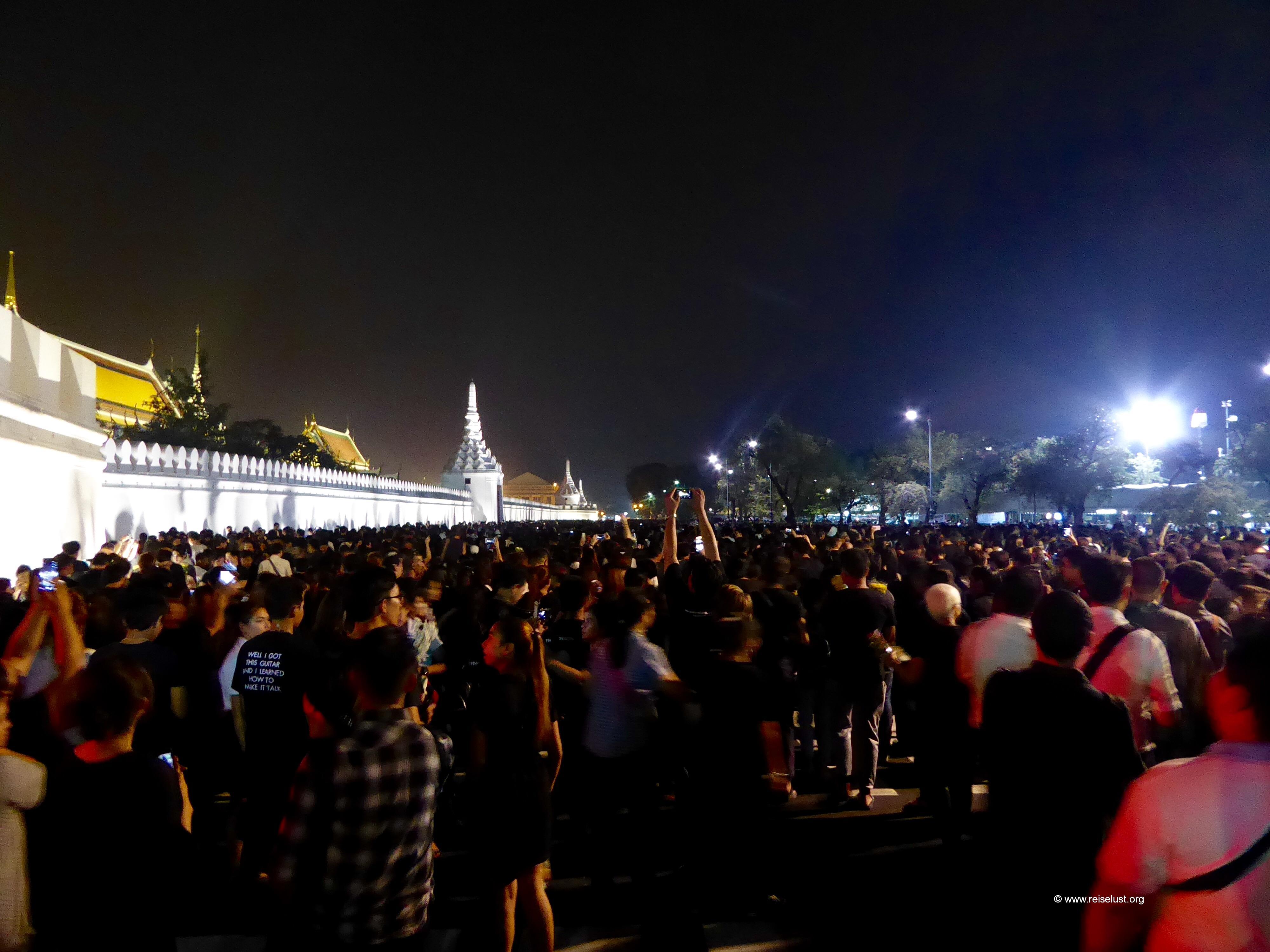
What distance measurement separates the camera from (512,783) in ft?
12.0

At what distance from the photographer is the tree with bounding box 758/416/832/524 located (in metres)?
60.0

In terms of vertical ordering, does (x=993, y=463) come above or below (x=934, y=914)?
above

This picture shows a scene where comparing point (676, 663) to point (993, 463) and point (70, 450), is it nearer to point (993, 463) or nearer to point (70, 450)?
point (70, 450)

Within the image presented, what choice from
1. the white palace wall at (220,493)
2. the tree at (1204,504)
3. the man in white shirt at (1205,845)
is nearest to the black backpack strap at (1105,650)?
the man in white shirt at (1205,845)

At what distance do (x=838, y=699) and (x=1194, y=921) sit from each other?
437 cm

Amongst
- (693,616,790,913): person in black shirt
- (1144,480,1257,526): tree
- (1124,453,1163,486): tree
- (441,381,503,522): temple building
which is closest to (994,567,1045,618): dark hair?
(693,616,790,913): person in black shirt

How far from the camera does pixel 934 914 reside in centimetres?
475

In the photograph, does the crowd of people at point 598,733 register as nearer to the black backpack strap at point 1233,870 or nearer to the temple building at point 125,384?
the black backpack strap at point 1233,870

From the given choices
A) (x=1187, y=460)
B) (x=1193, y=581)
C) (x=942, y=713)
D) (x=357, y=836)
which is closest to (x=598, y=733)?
(x=357, y=836)

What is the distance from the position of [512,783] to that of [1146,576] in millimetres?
4340

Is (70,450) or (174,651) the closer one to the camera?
(174,651)

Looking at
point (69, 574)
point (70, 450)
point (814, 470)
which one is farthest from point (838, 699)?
point (814, 470)

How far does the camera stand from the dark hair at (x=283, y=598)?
195 inches

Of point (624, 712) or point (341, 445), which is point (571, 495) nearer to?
point (341, 445)
